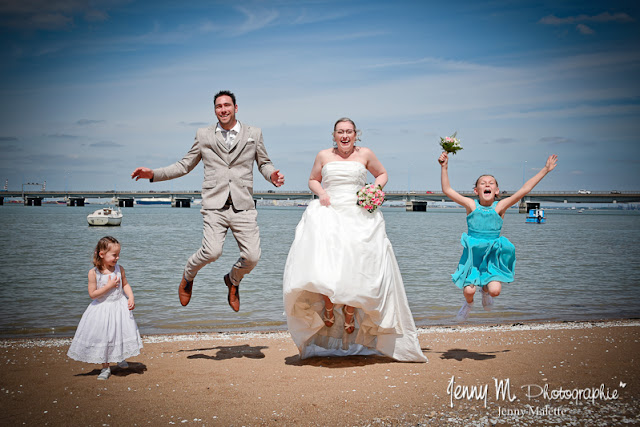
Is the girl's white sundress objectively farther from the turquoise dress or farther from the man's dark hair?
the turquoise dress

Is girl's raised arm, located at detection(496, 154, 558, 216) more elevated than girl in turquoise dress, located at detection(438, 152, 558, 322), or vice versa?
girl's raised arm, located at detection(496, 154, 558, 216)

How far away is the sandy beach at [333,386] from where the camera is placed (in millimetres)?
4961

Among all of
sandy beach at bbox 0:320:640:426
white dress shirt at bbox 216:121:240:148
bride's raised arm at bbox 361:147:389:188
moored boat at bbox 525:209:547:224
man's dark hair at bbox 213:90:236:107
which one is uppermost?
man's dark hair at bbox 213:90:236:107

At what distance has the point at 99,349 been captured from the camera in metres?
6.04

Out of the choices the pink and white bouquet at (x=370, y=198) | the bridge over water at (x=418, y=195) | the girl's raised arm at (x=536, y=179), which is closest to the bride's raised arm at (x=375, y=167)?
the pink and white bouquet at (x=370, y=198)

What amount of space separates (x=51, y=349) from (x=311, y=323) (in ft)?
13.3

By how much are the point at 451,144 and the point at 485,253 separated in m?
1.52

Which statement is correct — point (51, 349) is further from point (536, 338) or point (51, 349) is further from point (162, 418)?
point (536, 338)

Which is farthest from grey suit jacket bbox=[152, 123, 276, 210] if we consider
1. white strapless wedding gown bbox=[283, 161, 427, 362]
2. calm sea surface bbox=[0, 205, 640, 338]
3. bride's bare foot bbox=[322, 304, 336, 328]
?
calm sea surface bbox=[0, 205, 640, 338]

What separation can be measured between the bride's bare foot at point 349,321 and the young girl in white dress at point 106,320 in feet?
8.50

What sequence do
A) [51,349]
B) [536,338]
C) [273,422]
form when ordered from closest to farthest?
[273,422], [51,349], [536,338]

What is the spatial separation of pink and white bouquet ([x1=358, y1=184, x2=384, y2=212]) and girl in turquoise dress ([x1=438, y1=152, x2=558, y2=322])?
1.01 metres

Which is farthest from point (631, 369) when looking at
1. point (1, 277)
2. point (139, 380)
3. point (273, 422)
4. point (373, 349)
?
point (1, 277)

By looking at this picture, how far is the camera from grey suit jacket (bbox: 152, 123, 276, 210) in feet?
23.4
